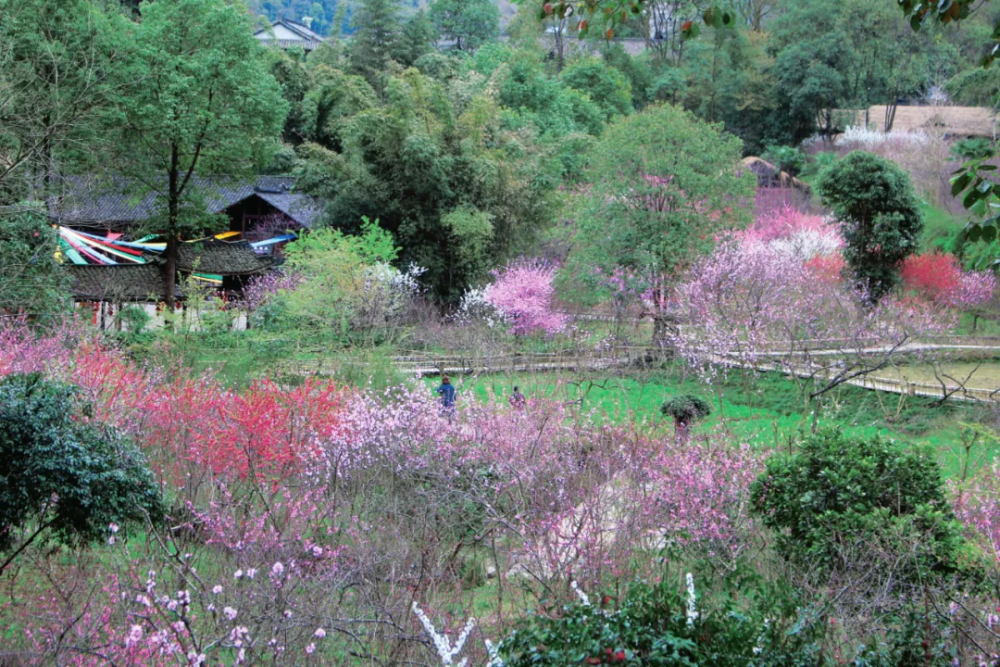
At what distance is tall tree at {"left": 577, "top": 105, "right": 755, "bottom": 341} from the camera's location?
21641 mm

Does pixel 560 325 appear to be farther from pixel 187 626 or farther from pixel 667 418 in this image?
pixel 187 626

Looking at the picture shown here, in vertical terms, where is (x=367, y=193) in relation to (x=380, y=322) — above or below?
above

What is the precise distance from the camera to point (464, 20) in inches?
1734

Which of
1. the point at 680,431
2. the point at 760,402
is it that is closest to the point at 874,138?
the point at 760,402

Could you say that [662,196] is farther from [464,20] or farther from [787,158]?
[464,20]

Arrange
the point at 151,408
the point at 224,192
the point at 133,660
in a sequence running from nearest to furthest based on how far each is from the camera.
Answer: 1. the point at 133,660
2. the point at 151,408
3. the point at 224,192

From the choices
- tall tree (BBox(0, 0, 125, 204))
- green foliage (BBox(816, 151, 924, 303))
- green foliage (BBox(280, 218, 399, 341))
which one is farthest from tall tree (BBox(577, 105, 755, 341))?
tall tree (BBox(0, 0, 125, 204))

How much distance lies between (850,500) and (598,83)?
33.4 metres

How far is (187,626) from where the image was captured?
14.6 feet

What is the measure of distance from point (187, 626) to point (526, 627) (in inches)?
64.3

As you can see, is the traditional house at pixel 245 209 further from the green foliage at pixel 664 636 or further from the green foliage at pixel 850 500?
the green foliage at pixel 664 636

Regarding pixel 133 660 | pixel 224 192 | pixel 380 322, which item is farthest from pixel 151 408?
pixel 224 192

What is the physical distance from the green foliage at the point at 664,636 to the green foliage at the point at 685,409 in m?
8.26

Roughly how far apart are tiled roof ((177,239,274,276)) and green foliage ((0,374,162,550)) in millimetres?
19753
